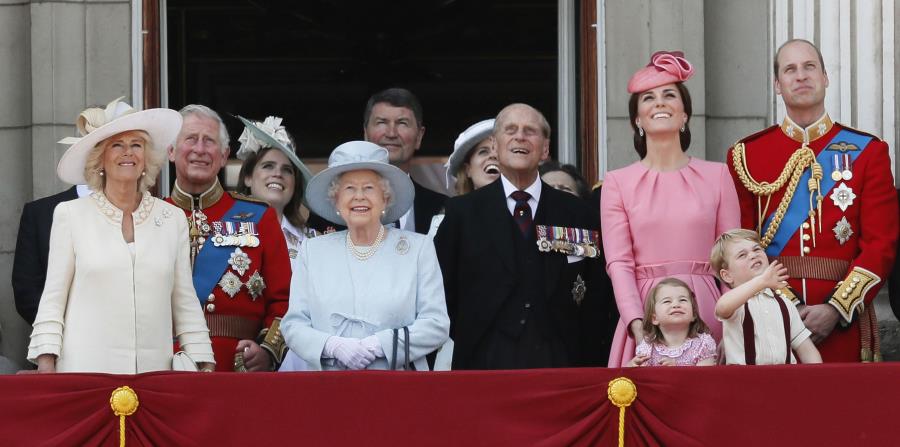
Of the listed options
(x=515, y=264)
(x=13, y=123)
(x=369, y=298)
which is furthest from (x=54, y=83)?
(x=515, y=264)

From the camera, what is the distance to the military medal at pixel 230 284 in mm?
7430

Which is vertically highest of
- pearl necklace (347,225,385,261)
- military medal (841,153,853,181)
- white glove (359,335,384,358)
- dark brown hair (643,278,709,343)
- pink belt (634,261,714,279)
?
military medal (841,153,853,181)

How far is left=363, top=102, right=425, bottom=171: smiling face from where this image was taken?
839cm

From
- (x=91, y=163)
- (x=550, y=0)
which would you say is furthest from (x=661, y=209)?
(x=550, y=0)

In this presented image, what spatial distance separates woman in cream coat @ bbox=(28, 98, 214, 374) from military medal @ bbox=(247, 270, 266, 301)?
27.6 inches

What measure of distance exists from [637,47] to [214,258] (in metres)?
2.47

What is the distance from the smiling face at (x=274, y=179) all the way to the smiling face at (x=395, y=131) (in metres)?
0.49

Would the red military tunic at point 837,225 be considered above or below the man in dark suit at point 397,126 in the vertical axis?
below

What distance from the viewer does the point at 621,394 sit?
6.00 m

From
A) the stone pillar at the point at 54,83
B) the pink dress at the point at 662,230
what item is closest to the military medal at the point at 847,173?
the pink dress at the point at 662,230

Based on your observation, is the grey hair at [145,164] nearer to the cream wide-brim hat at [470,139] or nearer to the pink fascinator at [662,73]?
the cream wide-brim hat at [470,139]

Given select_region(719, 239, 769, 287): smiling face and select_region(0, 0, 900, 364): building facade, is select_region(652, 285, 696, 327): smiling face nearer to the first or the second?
select_region(719, 239, 769, 287): smiling face

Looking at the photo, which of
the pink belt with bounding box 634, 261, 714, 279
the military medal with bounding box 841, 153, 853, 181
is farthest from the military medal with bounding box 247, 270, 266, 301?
Result: the military medal with bounding box 841, 153, 853, 181

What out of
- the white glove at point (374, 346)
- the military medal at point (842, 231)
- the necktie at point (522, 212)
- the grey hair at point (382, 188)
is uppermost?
the grey hair at point (382, 188)
